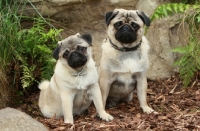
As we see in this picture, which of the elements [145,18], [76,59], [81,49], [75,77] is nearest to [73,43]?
[81,49]

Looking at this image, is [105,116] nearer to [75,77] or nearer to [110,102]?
[75,77]

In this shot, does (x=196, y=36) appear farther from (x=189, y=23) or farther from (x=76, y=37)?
(x=76, y=37)

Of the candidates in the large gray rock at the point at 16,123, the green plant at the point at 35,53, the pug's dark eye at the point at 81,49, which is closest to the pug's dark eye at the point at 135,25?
the pug's dark eye at the point at 81,49

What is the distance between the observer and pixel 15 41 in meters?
5.98

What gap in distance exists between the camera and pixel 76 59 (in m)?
4.81

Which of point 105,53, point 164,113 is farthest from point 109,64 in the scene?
point 164,113

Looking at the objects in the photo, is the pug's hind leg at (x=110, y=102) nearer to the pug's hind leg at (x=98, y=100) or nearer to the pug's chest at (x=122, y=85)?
the pug's chest at (x=122, y=85)

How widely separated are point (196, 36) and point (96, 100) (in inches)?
82.3

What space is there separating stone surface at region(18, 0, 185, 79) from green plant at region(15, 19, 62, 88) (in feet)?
1.60

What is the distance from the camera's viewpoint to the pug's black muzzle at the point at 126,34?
513 centimetres

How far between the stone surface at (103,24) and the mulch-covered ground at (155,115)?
0.34 metres

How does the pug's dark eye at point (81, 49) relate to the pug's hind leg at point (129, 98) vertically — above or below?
above

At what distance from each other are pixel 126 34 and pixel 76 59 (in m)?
0.78

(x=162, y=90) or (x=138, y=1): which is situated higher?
(x=138, y=1)
